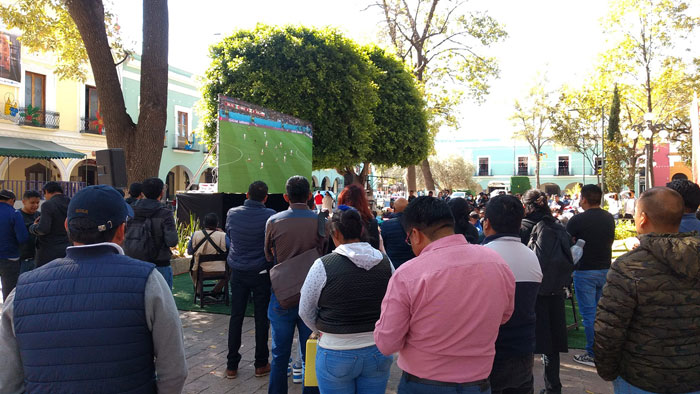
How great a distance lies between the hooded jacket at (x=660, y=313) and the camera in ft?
6.95

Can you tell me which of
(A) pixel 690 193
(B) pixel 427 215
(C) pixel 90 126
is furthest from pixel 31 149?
(A) pixel 690 193

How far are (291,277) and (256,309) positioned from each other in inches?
40.9

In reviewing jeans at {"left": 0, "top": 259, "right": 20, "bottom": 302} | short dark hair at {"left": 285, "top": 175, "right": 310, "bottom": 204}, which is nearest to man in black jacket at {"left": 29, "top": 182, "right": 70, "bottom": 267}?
jeans at {"left": 0, "top": 259, "right": 20, "bottom": 302}

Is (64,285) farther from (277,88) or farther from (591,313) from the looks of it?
(277,88)

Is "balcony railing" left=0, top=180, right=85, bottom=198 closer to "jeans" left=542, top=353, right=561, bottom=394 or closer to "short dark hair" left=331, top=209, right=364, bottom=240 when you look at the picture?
"short dark hair" left=331, top=209, right=364, bottom=240

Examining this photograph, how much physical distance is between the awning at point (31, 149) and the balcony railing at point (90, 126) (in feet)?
8.38

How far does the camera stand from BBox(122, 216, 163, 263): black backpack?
484 cm

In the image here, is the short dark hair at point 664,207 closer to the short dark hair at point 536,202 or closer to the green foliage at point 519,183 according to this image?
the short dark hair at point 536,202

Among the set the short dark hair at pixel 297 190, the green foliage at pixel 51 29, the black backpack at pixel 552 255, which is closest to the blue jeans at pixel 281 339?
the short dark hair at pixel 297 190

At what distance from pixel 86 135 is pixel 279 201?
14938 millimetres

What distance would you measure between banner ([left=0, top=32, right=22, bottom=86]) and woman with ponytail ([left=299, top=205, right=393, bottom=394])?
20.9 m

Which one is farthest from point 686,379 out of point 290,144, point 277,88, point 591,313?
point 277,88

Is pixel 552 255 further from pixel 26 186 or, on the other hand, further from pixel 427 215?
pixel 26 186

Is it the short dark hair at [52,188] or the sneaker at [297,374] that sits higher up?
the short dark hair at [52,188]
